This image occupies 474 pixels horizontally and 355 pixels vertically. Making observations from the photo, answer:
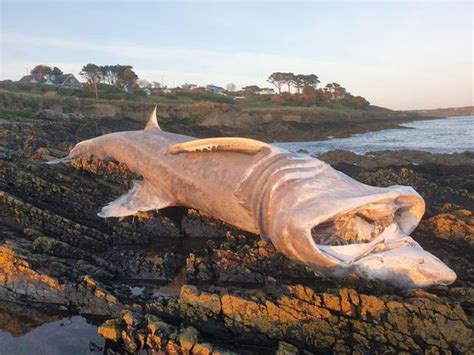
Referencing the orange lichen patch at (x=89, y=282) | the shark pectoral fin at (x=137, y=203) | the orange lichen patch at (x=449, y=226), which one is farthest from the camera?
the shark pectoral fin at (x=137, y=203)

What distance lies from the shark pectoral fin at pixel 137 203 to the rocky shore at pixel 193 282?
18cm

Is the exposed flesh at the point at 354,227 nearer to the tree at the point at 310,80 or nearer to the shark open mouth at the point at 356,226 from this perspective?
the shark open mouth at the point at 356,226

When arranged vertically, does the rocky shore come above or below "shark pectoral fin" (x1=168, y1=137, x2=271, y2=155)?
below

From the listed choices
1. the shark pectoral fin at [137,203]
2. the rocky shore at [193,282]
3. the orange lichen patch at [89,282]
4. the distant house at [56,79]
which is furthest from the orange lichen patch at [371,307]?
the distant house at [56,79]

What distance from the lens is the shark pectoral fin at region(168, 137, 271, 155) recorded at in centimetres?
650

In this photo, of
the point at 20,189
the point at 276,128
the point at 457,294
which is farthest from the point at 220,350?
the point at 276,128

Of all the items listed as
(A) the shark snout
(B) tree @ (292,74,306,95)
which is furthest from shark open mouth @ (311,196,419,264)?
(B) tree @ (292,74,306,95)

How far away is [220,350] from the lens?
157 inches

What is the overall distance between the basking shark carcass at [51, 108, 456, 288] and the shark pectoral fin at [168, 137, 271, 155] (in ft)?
0.05

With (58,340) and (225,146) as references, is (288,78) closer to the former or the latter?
(225,146)

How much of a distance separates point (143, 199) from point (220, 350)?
454 cm

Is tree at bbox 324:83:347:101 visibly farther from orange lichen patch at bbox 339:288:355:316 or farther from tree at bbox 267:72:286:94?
orange lichen patch at bbox 339:288:355:316

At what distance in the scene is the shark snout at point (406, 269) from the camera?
470 centimetres

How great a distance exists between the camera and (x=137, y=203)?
8.00 meters
